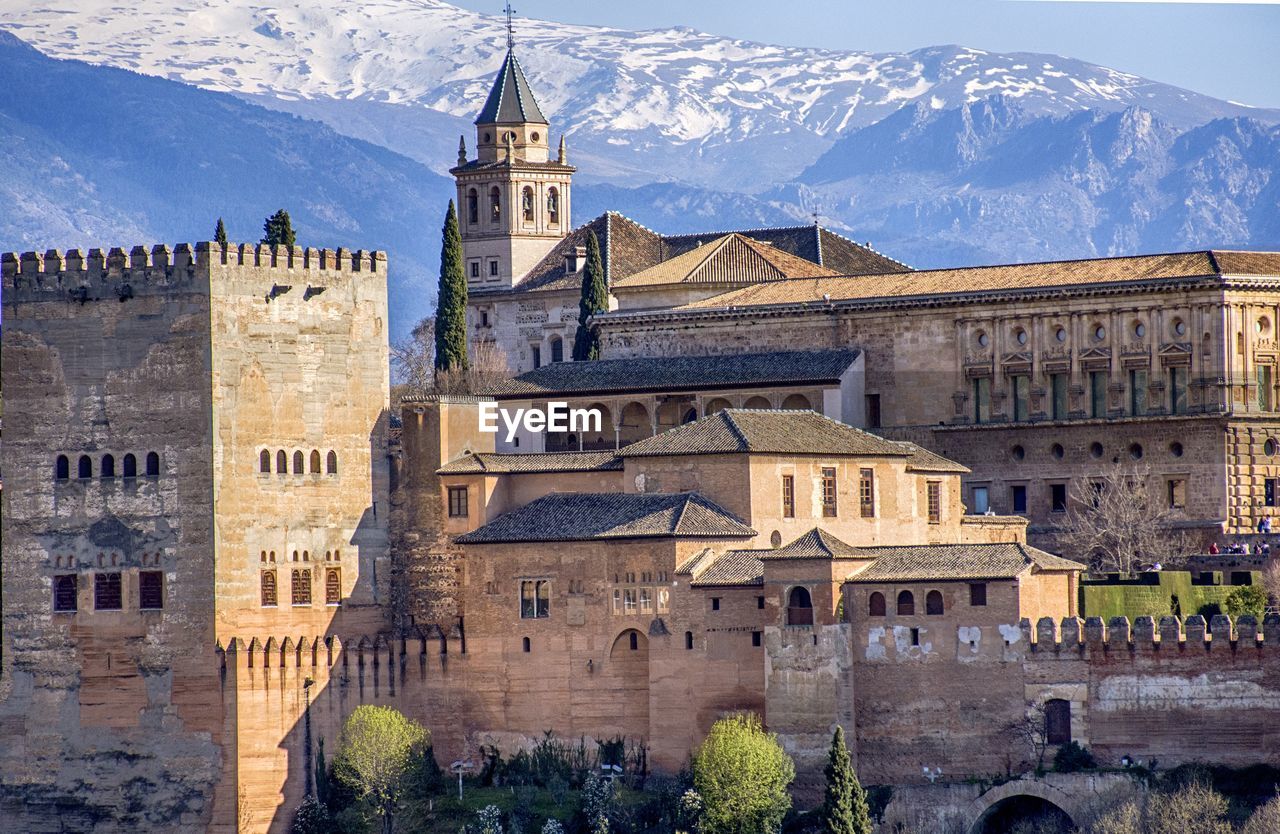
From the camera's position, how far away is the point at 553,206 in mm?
113312

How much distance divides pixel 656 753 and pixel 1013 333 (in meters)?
21.1

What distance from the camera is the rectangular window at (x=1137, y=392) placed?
82125mm

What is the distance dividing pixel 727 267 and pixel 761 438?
20799mm

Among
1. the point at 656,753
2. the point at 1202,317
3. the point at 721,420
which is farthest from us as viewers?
the point at 1202,317

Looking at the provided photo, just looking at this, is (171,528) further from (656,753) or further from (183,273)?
(656,753)

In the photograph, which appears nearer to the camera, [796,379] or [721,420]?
[721,420]

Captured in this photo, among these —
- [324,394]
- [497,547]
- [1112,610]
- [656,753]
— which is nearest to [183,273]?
[324,394]

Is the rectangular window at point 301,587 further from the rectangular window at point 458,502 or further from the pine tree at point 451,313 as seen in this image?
the pine tree at point 451,313

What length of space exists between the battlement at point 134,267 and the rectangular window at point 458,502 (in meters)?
5.99

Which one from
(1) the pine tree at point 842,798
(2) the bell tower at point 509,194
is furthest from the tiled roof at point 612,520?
(2) the bell tower at point 509,194

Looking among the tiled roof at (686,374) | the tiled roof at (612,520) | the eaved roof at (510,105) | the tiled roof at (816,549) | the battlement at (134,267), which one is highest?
the eaved roof at (510,105)

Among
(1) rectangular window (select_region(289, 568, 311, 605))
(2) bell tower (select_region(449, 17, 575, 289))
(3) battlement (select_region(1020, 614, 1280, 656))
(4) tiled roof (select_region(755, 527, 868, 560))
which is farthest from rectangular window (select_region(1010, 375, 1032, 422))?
(2) bell tower (select_region(449, 17, 575, 289))

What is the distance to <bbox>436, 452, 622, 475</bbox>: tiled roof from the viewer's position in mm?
72938

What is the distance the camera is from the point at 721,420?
72625mm
